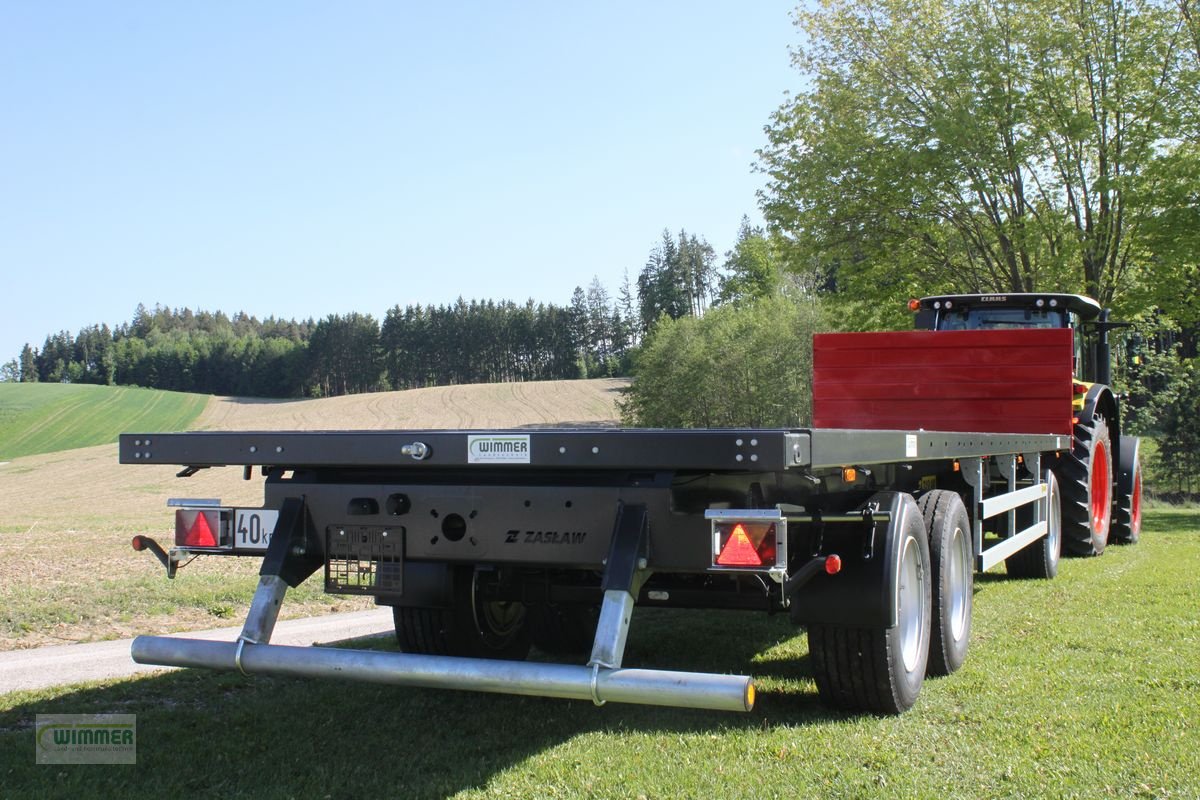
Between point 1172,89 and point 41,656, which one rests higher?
point 1172,89

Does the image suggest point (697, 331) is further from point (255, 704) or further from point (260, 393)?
point (260, 393)

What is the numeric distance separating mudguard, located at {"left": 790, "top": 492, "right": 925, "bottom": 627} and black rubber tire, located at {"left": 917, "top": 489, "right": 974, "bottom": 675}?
80cm

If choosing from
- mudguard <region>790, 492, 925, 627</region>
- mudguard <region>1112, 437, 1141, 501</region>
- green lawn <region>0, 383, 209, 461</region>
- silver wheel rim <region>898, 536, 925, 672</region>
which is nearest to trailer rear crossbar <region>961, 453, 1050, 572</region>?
silver wheel rim <region>898, 536, 925, 672</region>

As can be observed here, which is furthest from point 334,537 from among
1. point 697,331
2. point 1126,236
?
point 697,331

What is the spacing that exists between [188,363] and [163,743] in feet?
386

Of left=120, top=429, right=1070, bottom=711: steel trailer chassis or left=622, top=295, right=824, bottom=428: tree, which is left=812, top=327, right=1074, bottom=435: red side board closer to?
left=120, top=429, right=1070, bottom=711: steel trailer chassis

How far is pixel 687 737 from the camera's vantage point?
442 centimetres

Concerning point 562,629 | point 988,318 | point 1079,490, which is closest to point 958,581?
point 562,629

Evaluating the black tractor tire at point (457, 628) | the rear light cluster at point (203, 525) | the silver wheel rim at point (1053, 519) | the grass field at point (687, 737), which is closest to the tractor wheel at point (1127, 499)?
the silver wheel rim at point (1053, 519)

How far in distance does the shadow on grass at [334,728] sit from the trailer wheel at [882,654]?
0.20 m

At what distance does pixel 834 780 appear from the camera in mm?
3838

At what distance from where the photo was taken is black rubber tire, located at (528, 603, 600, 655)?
619 centimetres

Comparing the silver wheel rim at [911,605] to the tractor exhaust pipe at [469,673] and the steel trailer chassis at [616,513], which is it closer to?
the steel trailer chassis at [616,513]

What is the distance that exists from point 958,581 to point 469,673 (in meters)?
3.12
